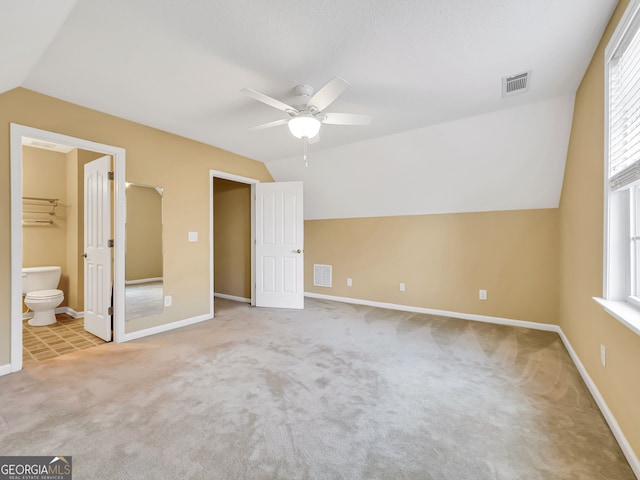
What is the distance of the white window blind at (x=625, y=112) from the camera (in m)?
1.48

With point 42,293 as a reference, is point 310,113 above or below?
above

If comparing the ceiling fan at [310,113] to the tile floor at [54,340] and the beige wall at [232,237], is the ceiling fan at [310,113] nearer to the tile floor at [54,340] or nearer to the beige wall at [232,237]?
the beige wall at [232,237]

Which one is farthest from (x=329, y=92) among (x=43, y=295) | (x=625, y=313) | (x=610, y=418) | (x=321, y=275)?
(x=43, y=295)

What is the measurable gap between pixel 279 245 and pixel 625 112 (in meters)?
3.92

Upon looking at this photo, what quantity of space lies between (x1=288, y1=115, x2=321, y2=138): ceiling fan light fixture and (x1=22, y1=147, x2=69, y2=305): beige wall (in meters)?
4.12

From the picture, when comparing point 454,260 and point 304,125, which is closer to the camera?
point 304,125

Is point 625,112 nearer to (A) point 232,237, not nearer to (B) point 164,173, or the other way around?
(B) point 164,173

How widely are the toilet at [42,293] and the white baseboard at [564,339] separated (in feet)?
12.2

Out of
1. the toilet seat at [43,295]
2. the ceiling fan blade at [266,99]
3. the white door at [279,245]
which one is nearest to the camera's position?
the ceiling fan blade at [266,99]

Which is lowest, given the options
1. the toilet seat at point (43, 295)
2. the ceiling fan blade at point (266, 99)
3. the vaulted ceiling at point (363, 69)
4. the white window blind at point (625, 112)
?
the toilet seat at point (43, 295)

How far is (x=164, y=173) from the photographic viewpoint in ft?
11.6

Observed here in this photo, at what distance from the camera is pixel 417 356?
2770 millimetres

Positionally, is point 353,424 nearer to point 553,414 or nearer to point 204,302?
point 553,414
